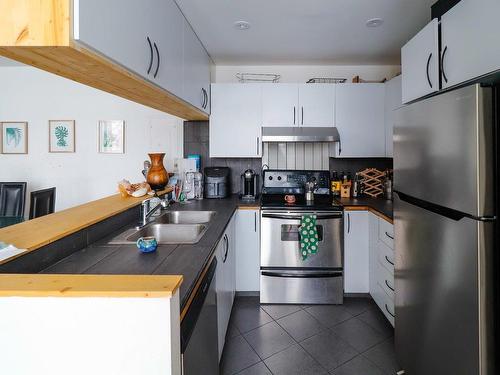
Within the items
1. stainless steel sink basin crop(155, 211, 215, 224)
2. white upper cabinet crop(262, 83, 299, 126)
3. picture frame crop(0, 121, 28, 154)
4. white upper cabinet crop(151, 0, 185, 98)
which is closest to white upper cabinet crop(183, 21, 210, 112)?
white upper cabinet crop(151, 0, 185, 98)

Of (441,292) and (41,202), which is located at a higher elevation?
(41,202)

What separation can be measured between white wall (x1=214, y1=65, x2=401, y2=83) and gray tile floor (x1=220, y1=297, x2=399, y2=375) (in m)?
2.32

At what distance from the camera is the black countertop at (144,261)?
1228mm

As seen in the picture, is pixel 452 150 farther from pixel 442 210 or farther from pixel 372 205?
pixel 372 205

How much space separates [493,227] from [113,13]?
160 centimetres

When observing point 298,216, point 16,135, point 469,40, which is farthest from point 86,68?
point 16,135

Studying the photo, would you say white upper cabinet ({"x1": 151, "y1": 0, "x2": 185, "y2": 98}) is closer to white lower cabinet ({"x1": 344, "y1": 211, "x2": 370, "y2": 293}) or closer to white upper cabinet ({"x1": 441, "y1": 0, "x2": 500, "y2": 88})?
white upper cabinet ({"x1": 441, "y1": 0, "x2": 500, "y2": 88})

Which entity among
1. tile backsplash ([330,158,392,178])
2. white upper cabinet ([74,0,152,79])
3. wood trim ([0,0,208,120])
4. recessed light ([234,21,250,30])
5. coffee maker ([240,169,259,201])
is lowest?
coffee maker ([240,169,259,201])

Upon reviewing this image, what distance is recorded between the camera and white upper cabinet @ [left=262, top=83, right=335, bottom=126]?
10.5ft

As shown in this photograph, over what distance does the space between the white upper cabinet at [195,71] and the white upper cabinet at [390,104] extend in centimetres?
173

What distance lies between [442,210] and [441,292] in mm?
358

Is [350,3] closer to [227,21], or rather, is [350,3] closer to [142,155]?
[227,21]

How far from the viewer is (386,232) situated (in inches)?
97.4

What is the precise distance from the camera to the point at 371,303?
289cm
